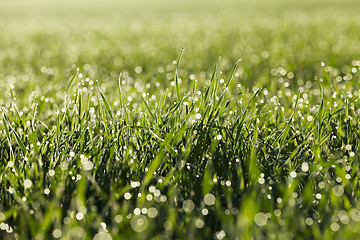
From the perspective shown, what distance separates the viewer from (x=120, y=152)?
1.75 m

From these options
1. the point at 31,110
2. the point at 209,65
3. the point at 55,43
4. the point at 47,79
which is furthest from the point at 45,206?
the point at 55,43

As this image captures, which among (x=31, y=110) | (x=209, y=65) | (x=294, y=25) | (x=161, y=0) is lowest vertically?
(x=161, y=0)

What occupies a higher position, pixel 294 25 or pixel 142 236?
pixel 142 236

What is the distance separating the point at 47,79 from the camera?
387 cm

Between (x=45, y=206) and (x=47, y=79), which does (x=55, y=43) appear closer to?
(x=47, y=79)

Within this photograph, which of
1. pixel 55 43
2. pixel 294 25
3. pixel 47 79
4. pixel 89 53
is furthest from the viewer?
pixel 294 25

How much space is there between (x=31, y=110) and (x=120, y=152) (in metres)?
0.75

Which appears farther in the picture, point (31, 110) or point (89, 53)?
point (89, 53)

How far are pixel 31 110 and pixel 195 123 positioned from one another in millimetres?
953

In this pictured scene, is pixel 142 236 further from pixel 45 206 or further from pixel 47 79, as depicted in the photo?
pixel 47 79

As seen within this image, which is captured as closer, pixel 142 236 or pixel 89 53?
pixel 142 236

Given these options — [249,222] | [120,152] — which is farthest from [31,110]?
[249,222]

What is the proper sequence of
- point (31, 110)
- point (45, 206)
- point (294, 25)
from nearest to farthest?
1. point (45, 206)
2. point (31, 110)
3. point (294, 25)

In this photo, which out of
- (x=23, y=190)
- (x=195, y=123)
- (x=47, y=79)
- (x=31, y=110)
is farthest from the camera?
(x=47, y=79)
